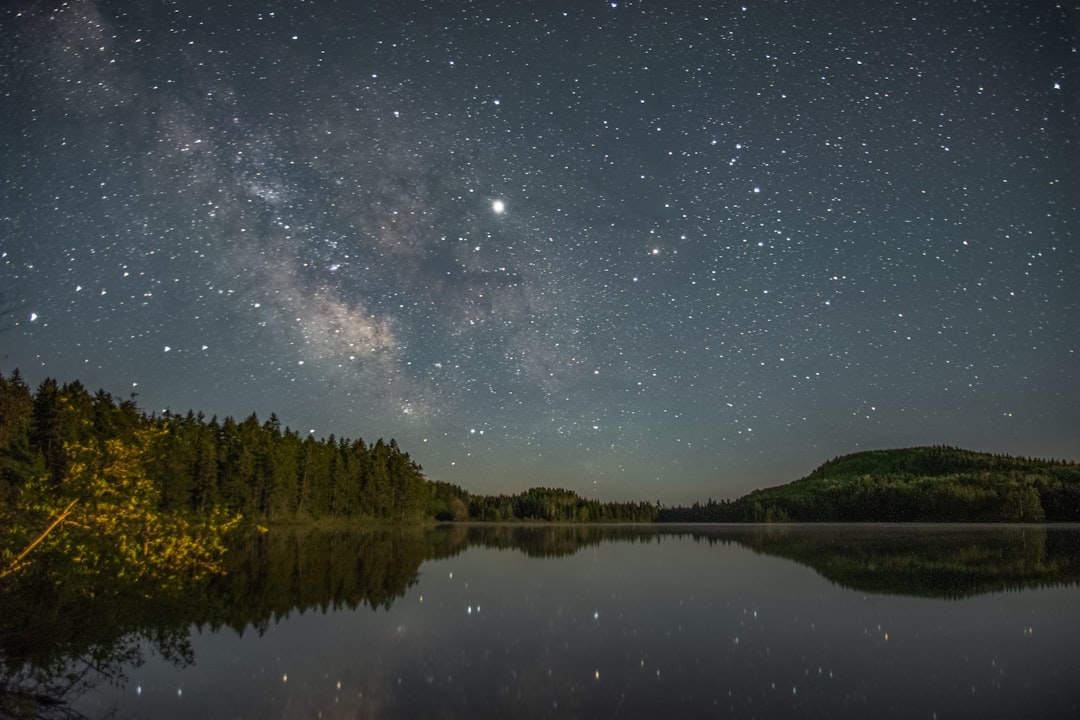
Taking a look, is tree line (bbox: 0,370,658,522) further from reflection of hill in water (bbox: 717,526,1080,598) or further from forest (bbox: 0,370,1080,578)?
reflection of hill in water (bbox: 717,526,1080,598)

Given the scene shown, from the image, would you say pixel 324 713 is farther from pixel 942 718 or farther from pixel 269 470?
pixel 269 470

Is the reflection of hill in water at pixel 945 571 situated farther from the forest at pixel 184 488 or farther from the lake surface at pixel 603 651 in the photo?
the forest at pixel 184 488

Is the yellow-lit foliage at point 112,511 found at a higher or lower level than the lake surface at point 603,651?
higher

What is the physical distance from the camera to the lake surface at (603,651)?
1028cm

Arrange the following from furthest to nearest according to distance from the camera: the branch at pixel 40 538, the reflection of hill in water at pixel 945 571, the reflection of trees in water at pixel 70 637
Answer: the reflection of hill in water at pixel 945 571, the branch at pixel 40 538, the reflection of trees in water at pixel 70 637

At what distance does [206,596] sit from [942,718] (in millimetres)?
19682

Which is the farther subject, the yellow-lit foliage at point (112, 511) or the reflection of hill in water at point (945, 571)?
the reflection of hill in water at point (945, 571)

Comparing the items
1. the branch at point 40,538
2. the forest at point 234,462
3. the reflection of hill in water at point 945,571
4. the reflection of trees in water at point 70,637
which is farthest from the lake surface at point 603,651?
the forest at point 234,462

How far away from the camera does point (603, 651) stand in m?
13.9

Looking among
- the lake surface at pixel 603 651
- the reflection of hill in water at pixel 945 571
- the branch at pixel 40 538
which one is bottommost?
the reflection of hill in water at pixel 945 571

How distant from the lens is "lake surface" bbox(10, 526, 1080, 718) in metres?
10.3

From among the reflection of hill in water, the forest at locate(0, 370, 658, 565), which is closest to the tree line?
the forest at locate(0, 370, 658, 565)

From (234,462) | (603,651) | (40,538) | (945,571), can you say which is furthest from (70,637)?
(234,462)

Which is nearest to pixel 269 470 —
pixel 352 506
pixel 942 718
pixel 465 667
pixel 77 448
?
pixel 352 506
